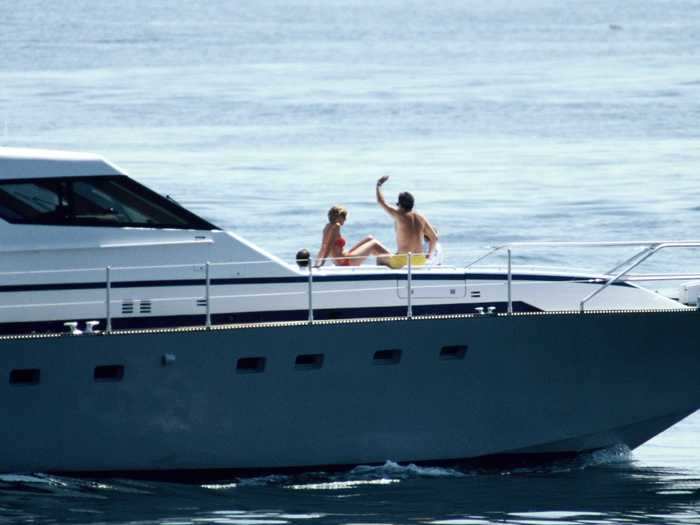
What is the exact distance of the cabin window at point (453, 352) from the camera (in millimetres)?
15516

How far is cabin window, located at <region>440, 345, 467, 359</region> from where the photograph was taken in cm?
1552

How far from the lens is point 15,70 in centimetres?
6988

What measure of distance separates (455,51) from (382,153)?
137ft

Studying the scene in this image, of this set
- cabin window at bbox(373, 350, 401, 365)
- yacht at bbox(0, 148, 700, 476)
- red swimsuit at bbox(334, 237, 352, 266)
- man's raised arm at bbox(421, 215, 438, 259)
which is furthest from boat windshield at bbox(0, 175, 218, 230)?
man's raised arm at bbox(421, 215, 438, 259)

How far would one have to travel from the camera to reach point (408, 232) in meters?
16.1

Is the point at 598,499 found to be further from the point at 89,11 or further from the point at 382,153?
the point at 89,11

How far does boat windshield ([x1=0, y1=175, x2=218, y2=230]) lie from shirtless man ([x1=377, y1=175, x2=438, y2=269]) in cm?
180

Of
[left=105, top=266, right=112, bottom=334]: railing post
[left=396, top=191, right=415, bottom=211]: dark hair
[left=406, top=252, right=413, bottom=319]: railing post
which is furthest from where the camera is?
[left=396, top=191, right=415, bottom=211]: dark hair

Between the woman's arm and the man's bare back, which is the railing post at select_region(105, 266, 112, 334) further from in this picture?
the man's bare back

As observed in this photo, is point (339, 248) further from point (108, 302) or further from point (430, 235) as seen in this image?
point (108, 302)

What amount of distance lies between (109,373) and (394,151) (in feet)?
97.1

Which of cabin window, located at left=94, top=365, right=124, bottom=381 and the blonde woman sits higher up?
the blonde woman

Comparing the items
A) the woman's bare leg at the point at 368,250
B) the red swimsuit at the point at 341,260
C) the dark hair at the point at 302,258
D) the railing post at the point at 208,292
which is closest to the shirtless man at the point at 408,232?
the woman's bare leg at the point at 368,250

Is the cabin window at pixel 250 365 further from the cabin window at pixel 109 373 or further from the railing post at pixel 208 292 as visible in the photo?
the cabin window at pixel 109 373
